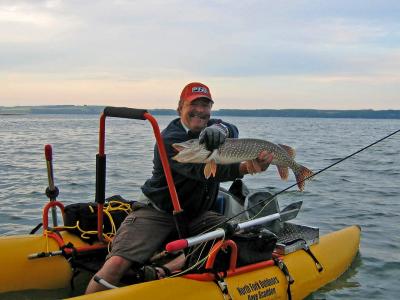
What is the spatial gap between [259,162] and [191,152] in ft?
2.02

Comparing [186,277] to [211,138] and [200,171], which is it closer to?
[200,171]

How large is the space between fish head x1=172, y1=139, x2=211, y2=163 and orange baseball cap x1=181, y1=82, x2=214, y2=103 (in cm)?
67

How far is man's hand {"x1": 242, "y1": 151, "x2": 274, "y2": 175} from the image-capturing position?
476cm

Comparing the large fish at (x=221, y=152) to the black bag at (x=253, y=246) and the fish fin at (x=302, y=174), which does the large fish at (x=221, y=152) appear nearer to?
the fish fin at (x=302, y=174)

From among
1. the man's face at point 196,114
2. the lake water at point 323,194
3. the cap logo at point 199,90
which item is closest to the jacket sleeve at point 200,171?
the man's face at point 196,114

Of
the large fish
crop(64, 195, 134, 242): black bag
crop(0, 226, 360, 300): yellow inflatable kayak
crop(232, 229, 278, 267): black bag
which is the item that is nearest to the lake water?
crop(0, 226, 360, 300): yellow inflatable kayak

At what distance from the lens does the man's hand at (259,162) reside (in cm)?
476

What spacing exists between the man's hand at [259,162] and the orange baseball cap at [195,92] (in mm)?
814

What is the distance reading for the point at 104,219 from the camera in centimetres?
608

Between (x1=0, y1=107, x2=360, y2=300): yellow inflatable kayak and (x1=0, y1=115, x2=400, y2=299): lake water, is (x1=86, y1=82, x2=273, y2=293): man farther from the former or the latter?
(x1=0, y1=115, x2=400, y2=299): lake water

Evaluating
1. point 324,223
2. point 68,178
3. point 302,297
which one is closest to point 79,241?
point 302,297

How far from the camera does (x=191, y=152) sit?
4.61 metres

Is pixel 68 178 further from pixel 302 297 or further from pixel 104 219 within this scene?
pixel 302 297

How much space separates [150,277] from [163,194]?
2.52 ft
